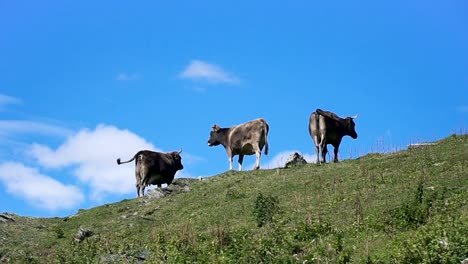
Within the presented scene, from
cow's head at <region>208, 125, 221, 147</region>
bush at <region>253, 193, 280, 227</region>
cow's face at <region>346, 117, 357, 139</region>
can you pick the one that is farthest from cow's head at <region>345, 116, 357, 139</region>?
bush at <region>253, 193, 280, 227</region>

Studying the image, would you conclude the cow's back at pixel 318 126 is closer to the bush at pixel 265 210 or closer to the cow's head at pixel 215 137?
the cow's head at pixel 215 137

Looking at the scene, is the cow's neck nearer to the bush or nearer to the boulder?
the boulder

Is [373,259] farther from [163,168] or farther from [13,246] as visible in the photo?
[163,168]

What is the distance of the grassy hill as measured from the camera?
52.5ft

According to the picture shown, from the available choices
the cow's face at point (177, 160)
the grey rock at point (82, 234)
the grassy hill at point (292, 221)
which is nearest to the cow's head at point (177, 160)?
the cow's face at point (177, 160)

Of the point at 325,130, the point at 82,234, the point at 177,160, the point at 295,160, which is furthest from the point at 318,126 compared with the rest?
the point at 82,234

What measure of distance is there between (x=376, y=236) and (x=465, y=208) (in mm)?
2423

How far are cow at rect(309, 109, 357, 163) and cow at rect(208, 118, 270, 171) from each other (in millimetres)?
2828

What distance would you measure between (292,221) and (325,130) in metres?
14.3

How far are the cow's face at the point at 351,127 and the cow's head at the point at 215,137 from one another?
7.36 metres

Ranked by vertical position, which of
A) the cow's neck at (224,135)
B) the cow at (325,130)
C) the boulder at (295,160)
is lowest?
the boulder at (295,160)

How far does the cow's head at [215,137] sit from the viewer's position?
133 feet

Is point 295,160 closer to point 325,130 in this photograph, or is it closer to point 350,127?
point 325,130

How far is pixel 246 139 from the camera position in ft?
122
